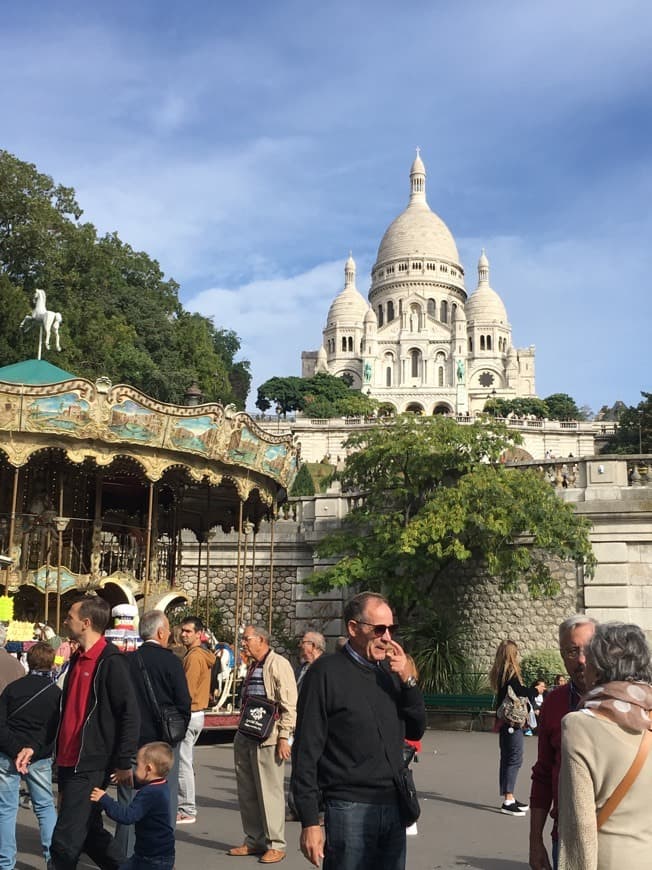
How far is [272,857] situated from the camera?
733cm

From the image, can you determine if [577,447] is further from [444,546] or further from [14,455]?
[14,455]

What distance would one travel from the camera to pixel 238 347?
75.2 meters

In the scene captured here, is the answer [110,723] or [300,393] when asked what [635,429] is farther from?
[110,723]

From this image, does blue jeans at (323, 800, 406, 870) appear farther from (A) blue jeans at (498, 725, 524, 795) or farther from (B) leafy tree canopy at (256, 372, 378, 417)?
(B) leafy tree canopy at (256, 372, 378, 417)

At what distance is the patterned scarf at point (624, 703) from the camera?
3201mm

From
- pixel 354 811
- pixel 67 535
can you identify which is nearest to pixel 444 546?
pixel 67 535

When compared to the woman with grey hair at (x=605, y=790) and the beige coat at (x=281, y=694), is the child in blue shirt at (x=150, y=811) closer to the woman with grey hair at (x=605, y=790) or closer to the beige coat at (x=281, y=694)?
the beige coat at (x=281, y=694)

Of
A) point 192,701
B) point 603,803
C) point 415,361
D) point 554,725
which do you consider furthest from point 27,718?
point 415,361

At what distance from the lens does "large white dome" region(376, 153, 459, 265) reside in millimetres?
125312

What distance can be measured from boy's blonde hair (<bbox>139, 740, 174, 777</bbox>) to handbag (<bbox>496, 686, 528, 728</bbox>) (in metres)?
4.53

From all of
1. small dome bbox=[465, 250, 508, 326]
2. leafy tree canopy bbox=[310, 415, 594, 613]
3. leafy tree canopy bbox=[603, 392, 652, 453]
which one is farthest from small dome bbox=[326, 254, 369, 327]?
leafy tree canopy bbox=[310, 415, 594, 613]

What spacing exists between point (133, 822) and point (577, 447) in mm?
78380

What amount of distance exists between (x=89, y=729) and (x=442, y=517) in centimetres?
1245

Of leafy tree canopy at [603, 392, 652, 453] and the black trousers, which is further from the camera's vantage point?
leafy tree canopy at [603, 392, 652, 453]
